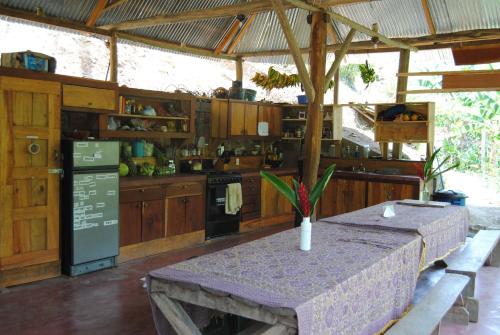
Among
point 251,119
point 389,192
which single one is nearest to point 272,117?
point 251,119

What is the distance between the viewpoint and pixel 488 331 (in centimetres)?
403

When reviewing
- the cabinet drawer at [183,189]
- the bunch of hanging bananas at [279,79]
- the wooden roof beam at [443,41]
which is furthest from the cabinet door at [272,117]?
the cabinet drawer at [183,189]

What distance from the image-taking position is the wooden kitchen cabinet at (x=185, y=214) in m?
6.48

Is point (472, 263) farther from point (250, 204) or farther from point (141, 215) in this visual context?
point (250, 204)

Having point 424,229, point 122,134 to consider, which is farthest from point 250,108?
point 424,229

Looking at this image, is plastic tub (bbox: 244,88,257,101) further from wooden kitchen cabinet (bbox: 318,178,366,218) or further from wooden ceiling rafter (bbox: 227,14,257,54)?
wooden kitchen cabinet (bbox: 318,178,366,218)

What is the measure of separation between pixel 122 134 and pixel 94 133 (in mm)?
449

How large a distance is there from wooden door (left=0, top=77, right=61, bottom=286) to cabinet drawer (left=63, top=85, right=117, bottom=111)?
7.1 inches

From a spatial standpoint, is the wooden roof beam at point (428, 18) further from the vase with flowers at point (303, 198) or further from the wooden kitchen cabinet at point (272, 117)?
the vase with flowers at point (303, 198)

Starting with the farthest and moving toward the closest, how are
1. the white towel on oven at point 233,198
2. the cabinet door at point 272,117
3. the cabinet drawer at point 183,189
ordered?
the cabinet door at point 272,117 → the white towel on oven at point 233,198 → the cabinet drawer at point 183,189

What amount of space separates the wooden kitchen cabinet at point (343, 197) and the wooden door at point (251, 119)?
1.78 m

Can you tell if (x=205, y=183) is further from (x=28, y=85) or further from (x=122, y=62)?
(x=122, y=62)

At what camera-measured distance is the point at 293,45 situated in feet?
18.5

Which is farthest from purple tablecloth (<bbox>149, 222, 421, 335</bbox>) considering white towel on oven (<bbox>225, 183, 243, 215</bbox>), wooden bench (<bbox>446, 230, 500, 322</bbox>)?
white towel on oven (<bbox>225, 183, 243, 215</bbox>)
